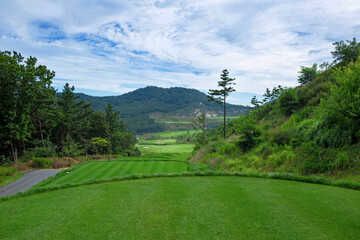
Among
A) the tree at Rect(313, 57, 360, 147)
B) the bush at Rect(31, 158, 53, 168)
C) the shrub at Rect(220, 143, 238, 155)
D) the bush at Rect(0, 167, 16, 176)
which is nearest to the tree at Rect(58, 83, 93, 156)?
the bush at Rect(31, 158, 53, 168)

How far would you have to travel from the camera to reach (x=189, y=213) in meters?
4.62

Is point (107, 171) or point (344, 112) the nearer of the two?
point (344, 112)

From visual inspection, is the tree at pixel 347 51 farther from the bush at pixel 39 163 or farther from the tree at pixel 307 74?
the bush at pixel 39 163

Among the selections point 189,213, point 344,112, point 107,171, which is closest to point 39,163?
point 107,171

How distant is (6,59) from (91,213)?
23.8 meters

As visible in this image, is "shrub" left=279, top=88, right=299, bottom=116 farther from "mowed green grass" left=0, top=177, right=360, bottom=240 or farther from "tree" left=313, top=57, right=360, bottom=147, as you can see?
"mowed green grass" left=0, top=177, right=360, bottom=240

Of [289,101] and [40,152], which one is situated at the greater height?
[289,101]

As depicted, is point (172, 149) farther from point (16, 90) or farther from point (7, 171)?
point (7, 171)

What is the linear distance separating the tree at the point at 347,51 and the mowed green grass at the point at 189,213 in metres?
20.1

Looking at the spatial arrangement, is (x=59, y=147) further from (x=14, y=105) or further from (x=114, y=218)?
(x=114, y=218)

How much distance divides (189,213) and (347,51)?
79.7 ft

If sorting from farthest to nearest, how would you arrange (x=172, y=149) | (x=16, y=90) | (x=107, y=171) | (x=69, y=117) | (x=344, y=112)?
(x=172, y=149) < (x=69, y=117) < (x=16, y=90) < (x=107, y=171) < (x=344, y=112)

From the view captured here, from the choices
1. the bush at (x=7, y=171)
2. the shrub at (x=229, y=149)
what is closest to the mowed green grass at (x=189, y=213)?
the shrub at (x=229, y=149)

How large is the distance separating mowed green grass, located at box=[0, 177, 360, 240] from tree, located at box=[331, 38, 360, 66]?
20.1m
